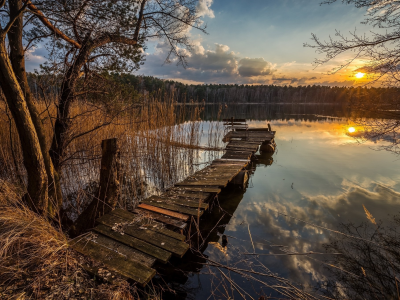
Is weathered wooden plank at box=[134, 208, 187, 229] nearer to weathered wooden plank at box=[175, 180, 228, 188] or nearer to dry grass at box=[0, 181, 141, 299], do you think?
dry grass at box=[0, 181, 141, 299]

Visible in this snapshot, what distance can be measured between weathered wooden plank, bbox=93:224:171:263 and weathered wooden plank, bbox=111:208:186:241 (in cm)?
25

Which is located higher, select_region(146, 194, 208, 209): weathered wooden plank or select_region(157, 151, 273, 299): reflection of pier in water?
select_region(146, 194, 208, 209): weathered wooden plank

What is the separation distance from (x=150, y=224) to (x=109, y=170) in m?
0.98

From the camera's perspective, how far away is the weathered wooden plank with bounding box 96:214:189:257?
83.8 inches

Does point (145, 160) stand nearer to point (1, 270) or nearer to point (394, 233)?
point (1, 270)

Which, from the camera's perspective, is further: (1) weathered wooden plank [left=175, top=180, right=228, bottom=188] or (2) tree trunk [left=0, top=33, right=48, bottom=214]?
(1) weathered wooden plank [left=175, top=180, right=228, bottom=188]

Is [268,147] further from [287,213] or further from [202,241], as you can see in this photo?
[202,241]

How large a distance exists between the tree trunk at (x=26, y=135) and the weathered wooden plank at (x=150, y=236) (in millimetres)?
884

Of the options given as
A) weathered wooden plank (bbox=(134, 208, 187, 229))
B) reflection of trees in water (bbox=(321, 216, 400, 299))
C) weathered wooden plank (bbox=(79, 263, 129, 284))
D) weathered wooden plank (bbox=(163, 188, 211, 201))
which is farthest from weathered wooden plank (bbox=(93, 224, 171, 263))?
reflection of trees in water (bbox=(321, 216, 400, 299))

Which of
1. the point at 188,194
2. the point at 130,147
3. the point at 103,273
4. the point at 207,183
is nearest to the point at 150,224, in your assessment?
the point at 103,273

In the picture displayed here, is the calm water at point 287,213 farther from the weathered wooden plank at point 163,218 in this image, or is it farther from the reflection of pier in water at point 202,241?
the weathered wooden plank at point 163,218

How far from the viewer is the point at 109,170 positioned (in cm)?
283

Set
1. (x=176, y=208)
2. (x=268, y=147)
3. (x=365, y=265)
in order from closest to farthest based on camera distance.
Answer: (x=365, y=265) → (x=176, y=208) → (x=268, y=147)

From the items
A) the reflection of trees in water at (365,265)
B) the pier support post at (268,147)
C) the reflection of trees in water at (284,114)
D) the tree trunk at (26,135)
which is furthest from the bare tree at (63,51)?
the reflection of trees in water at (284,114)
